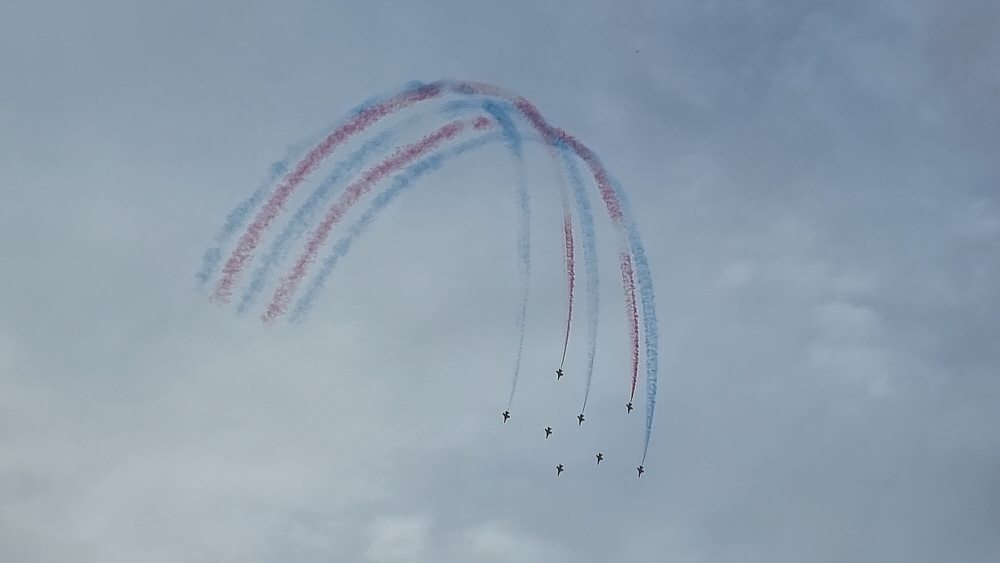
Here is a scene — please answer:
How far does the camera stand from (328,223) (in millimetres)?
42938

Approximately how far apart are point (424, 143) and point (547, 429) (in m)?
24.6

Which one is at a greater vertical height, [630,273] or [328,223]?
[630,273]

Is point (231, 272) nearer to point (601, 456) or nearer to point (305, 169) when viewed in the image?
point (305, 169)

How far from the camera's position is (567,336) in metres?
50.2

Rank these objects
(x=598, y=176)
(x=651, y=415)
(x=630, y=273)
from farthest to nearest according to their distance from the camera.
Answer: (x=651, y=415)
(x=630, y=273)
(x=598, y=176)

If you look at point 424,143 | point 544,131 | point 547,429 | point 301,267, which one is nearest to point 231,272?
point 301,267

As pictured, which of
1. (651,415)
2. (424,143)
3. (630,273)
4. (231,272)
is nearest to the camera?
(231,272)

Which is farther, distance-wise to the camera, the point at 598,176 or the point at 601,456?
the point at 601,456

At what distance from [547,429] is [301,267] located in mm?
25119

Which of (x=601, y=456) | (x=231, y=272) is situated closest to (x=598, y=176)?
(x=231, y=272)

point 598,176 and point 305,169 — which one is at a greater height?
point 598,176

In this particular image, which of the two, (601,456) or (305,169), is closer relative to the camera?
(305,169)

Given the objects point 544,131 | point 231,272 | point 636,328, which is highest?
point 544,131

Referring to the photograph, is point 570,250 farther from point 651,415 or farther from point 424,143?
point 651,415
